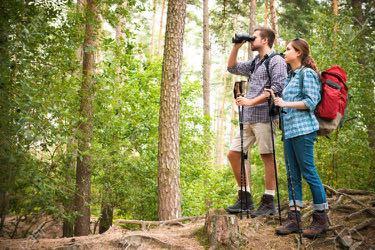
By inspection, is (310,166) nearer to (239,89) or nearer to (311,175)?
(311,175)

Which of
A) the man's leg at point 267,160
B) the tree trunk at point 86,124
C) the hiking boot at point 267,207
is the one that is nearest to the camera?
the man's leg at point 267,160

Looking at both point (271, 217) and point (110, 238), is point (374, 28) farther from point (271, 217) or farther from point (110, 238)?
point (110, 238)

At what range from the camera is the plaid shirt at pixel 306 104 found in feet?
13.2

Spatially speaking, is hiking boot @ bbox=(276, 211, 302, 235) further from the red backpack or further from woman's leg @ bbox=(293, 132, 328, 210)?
the red backpack

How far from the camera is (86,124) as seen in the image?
767 centimetres

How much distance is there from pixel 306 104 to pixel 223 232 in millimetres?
1675

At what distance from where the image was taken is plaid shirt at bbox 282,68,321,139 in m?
4.03

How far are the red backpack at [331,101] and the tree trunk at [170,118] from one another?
3196mm

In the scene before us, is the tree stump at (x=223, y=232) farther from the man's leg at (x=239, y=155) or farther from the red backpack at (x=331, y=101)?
the red backpack at (x=331, y=101)

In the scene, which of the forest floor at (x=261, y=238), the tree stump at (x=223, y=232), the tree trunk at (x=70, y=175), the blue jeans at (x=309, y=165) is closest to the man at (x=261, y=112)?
the forest floor at (x=261, y=238)

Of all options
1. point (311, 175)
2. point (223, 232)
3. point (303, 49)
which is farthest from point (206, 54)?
point (223, 232)

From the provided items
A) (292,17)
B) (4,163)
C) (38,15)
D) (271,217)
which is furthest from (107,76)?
(292,17)

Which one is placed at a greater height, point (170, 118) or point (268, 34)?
point (268, 34)

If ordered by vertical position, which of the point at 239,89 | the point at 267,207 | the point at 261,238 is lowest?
the point at 261,238
